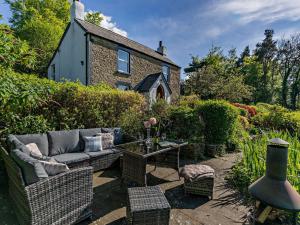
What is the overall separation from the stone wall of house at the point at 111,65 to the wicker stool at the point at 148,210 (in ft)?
33.5

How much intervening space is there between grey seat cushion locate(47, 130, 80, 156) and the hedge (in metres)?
0.81

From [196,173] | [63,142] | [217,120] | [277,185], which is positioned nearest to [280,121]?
[217,120]

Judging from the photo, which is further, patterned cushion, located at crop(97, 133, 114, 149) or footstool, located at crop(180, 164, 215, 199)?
patterned cushion, located at crop(97, 133, 114, 149)

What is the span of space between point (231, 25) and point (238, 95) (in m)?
9.19

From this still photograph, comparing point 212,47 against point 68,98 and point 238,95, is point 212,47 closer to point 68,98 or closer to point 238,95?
point 238,95

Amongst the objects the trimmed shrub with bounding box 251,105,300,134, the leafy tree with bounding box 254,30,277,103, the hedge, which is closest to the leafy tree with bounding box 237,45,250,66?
the leafy tree with bounding box 254,30,277,103

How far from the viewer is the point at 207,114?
23.0ft

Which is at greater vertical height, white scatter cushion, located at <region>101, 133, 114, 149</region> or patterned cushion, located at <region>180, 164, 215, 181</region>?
white scatter cushion, located at <region>101, 133, 114, 149</region>

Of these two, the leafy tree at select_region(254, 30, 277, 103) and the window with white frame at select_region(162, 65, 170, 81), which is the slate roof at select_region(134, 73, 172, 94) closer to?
the window with white frame at select_region(162, 65, 170, 81)

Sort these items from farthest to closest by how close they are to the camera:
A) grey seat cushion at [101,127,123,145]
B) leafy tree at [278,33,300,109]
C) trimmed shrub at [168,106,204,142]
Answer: leafy tree at [278,33,300,109]
trimmed shrub at [168,106,204,142]
grey seat cushion at [101,127,123,145]

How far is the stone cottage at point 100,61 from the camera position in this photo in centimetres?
1175

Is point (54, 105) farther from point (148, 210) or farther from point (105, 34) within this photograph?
point (105, 34)

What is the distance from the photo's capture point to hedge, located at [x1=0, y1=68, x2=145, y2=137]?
3.71m

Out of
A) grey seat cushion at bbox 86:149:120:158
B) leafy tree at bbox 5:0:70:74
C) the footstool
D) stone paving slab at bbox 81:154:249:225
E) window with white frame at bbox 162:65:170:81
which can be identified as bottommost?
stone paving slab at bbox 81:154:249:225
